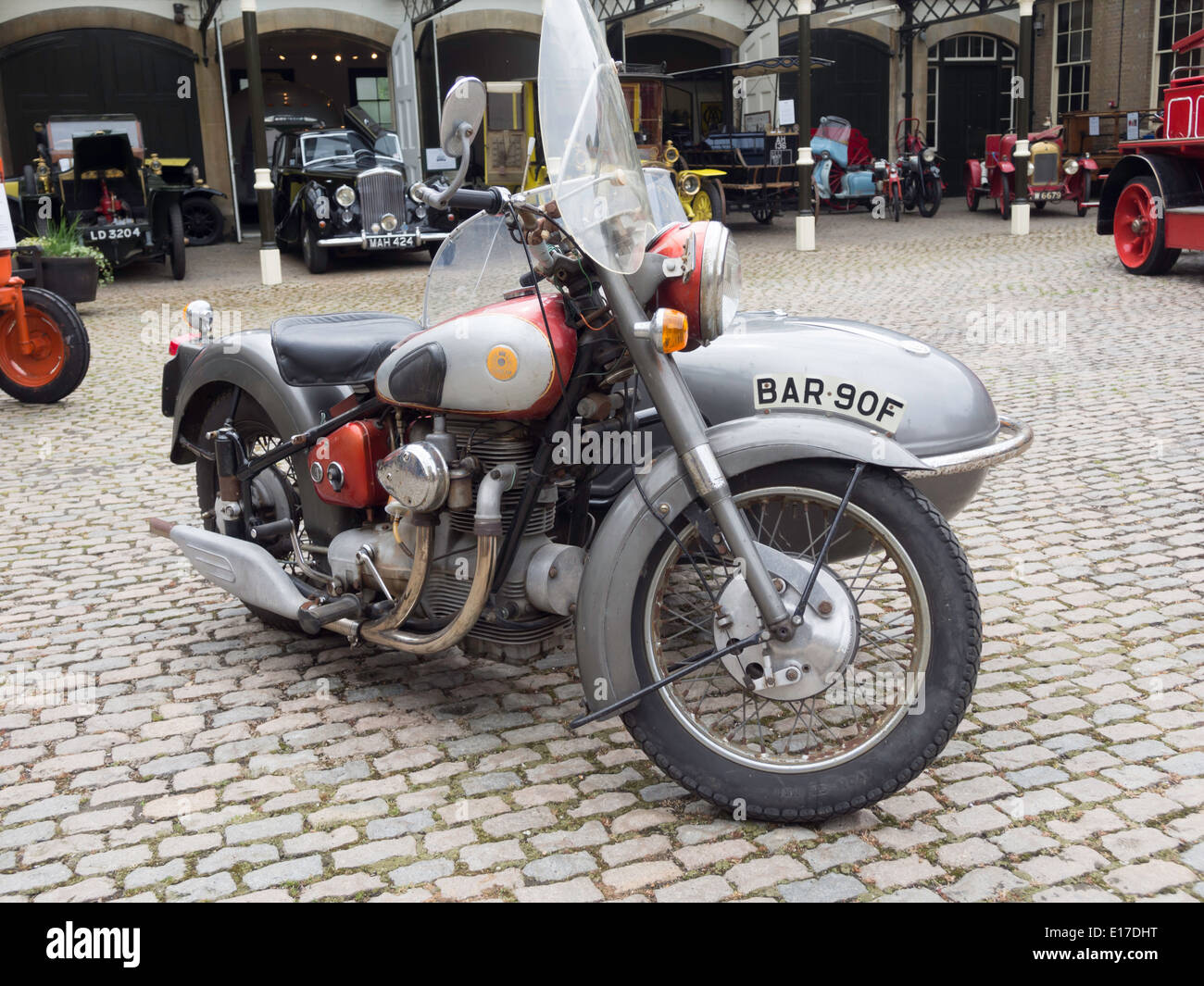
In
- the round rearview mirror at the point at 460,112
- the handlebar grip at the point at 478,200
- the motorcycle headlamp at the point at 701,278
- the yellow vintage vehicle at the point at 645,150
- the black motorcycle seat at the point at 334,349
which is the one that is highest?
the yellow vintage vehicle at the point at 645,150

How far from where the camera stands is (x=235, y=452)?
146 inches

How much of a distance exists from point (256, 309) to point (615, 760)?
32.0 feet

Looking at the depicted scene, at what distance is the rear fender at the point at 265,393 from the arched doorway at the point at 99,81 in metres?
16.7

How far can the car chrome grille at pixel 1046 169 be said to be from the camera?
18406 mm

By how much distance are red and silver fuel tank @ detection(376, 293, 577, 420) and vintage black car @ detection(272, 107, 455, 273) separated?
10398 mm

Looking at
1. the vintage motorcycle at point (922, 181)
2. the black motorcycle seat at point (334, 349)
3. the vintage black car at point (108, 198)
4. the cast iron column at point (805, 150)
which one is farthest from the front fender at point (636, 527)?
the vintage motorcycle at point (922, 181)

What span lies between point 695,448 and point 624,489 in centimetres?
38

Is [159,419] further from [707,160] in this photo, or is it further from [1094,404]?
[707,160]

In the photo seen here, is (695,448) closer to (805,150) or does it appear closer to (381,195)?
(381,195)

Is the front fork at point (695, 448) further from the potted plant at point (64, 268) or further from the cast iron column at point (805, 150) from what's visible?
the cast iron column at point (805, 150)

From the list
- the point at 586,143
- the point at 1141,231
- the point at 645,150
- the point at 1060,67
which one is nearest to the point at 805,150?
the point at 645,150

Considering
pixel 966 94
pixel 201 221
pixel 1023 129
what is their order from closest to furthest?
pixel 1023 129, pixel 201 221, pixel 966 94

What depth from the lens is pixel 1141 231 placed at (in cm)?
1134
